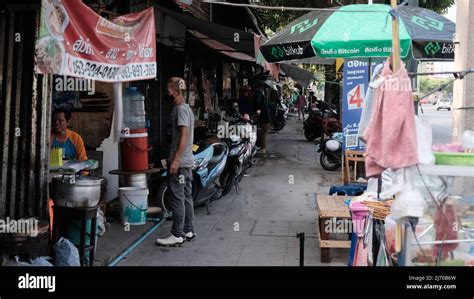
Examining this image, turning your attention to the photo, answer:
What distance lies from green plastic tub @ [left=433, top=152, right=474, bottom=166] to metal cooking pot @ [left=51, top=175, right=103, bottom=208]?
3.14 m

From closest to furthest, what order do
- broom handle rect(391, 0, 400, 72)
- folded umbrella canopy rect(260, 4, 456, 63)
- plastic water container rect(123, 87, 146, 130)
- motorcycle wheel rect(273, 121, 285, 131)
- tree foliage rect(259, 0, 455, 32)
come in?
broom handle rect(391, 0, 400, 72)
folded umbrella canopy rect(260, 4, 456, 63)
plastic water container rect(123, 87, 146, 130)
tree foliage rect(259, 0, 455, 32)
motorcycle wheel rect(273, 121, 285, 131)

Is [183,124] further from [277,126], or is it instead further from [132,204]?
[277,126]

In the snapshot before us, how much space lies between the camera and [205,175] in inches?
334

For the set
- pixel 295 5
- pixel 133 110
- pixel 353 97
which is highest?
pixel 295 5

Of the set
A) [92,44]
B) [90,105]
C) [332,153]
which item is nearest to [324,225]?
[92,44]

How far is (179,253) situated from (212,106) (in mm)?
9962

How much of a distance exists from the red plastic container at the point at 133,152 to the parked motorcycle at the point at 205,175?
47 centimetres

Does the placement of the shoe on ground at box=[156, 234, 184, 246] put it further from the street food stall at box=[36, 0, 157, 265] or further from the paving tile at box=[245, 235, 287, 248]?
the paving tile at box=[245, 235, 287, 248]

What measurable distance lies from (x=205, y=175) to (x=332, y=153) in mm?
5788

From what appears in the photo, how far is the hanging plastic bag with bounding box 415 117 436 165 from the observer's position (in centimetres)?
369

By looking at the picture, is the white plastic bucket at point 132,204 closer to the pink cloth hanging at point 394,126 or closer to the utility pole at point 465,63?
the pink cloth hanging at point 394,126

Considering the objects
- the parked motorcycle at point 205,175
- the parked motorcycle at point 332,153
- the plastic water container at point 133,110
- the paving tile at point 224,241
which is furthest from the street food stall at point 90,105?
the parked motorcycle at point 332,153

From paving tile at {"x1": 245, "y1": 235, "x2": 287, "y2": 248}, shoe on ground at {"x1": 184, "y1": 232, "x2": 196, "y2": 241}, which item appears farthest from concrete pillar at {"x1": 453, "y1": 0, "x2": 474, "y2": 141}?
shoe on ground at {"x1": 184, "y1": 232, "x2": 196, "y2": 241}
